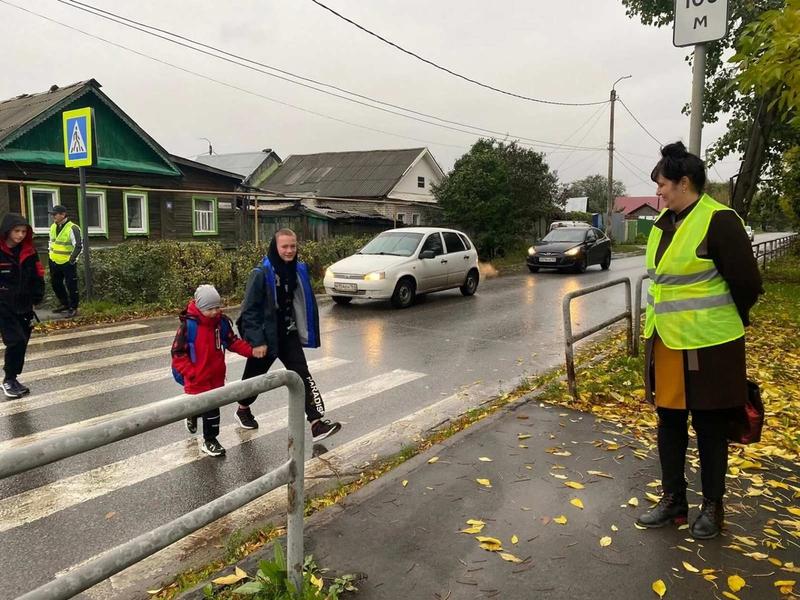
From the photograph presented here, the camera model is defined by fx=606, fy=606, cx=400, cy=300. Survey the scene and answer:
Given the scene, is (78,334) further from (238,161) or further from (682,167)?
(238,161)

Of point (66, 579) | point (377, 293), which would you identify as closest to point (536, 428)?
point (66, 579)

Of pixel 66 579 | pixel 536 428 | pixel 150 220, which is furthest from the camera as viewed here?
pixel 150 220

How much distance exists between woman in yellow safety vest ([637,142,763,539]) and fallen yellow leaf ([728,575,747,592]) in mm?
367

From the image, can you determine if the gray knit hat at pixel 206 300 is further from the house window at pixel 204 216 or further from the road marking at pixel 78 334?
the house window at pixel 204 216

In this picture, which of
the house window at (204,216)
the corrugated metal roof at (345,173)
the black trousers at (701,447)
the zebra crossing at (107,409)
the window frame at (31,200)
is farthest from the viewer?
the corrugated metal roof at (345,173)

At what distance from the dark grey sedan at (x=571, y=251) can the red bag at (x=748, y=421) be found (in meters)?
17.4

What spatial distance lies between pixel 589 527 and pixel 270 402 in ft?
12.3

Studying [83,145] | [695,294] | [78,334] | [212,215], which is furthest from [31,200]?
[695,294]

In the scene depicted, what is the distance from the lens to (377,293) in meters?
12.1

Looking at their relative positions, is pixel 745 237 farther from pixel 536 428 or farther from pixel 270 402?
pixel 270 402

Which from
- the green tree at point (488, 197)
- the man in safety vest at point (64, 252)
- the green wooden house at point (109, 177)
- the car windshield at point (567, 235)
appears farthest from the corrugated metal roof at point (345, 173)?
the man in safety vest at point (64, 252)

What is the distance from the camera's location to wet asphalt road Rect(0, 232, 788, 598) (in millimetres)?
3791

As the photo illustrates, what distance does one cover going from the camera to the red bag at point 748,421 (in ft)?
10.4

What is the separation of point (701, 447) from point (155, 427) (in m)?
2.82
